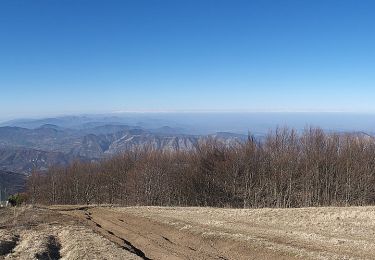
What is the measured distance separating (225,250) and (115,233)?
336 inches

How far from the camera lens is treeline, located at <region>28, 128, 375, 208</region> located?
7156cm

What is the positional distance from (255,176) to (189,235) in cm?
5016

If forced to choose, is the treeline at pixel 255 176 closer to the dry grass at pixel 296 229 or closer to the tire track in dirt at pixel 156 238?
the dry grass at pixel 296 229

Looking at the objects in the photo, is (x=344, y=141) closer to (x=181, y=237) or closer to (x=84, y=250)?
(x=181, y=237)

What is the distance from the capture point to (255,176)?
74250 millimetres

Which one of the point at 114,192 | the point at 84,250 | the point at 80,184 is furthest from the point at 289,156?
the point at 84,250

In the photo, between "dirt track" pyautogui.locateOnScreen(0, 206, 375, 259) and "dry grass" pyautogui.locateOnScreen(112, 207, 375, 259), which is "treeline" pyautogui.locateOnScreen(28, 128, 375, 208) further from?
"dirt track" pyautogui.locateOnScreen(0, 206, 375, 259)

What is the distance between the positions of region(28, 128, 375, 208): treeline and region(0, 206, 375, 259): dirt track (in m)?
36.1

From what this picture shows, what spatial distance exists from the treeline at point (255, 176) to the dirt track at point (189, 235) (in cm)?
3609

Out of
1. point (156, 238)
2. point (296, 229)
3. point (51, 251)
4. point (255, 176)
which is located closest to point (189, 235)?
A: point (156, 238)

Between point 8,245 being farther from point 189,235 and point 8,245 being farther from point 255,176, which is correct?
point 255,176

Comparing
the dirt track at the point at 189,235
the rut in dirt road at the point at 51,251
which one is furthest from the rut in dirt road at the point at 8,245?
the rut in dirt road at the point at 51,251

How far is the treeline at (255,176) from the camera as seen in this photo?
71.6 metres

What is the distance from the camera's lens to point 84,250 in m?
19.8
